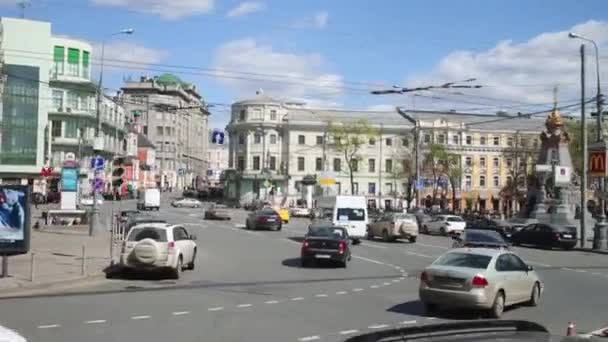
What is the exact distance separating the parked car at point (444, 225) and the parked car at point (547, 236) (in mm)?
8376

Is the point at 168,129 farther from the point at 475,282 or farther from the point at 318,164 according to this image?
the point at 475,282

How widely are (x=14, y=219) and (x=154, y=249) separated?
4.09 metres

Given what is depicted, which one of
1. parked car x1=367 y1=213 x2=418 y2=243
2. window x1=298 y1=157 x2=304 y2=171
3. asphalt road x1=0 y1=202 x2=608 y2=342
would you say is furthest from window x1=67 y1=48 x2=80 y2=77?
asphalt road x1=0 y1=202 x2=608 y2=342

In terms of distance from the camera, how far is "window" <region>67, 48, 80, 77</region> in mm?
91062

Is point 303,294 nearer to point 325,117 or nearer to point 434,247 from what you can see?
point 434,247

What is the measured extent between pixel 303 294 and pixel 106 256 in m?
11.1

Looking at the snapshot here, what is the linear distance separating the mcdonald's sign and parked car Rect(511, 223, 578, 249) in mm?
3762

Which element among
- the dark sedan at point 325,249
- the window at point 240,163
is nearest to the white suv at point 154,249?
the dark sedan at point 325,249

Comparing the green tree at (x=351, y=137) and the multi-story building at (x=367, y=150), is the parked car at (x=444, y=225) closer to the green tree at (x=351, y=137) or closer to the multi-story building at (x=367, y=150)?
the green tree at (x=351, y=137)

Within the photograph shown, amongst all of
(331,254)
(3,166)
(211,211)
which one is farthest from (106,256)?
(3,166)

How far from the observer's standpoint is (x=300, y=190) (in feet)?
351

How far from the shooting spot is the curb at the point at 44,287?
17.8m

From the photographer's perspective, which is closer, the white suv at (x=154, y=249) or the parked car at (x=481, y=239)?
the white suv at (x=154, y=249)

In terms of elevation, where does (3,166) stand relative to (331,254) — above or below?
above
